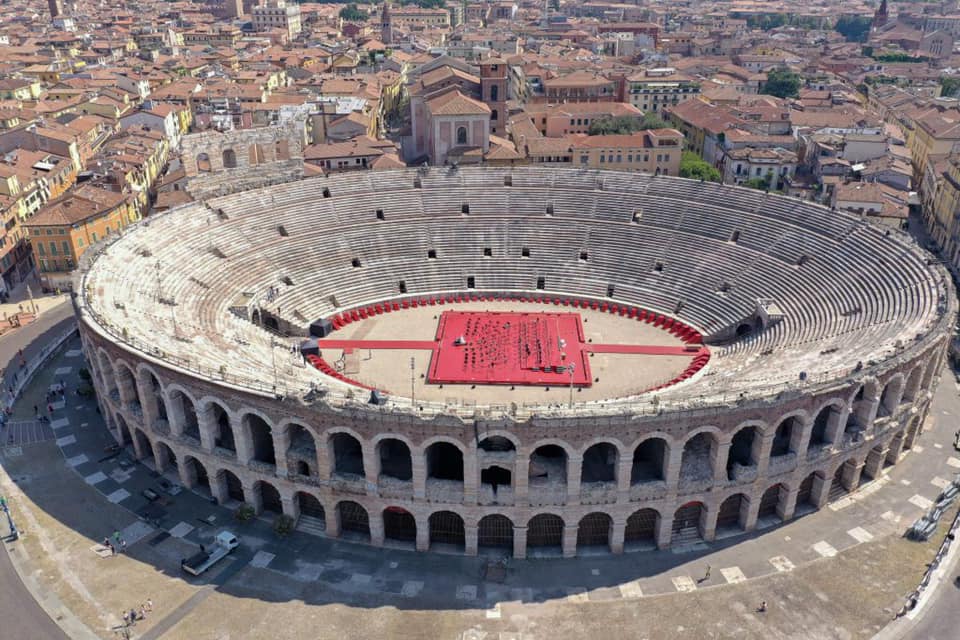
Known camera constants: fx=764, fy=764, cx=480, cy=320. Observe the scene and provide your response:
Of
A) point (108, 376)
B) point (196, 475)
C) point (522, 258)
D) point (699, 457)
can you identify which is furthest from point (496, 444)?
point (522, 258)

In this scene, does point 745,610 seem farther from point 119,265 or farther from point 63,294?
point 63,294

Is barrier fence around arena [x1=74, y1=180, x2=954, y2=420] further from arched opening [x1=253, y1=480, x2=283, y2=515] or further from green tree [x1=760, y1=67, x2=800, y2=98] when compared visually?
green tree [x1=760, y1=67, x2=800, y2=98]

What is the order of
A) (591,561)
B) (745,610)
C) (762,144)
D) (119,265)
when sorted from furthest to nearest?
(762,144)
(119,265)
(591,561)
(745,610)

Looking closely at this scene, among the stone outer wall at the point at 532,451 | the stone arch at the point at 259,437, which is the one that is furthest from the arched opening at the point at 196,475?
the stone arch at the point at 259,437

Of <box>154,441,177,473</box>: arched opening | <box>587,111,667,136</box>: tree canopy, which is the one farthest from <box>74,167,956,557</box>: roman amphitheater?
<box>587,111,667,136</box>: tree canopy

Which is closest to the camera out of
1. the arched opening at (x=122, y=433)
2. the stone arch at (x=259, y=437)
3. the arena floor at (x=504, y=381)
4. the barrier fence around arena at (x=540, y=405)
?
the barrier fence around arena at (x=540, y=405)

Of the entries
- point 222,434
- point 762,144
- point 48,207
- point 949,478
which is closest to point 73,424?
point 222,434

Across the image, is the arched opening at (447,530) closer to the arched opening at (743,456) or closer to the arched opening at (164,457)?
the arched opening at (743,456)
